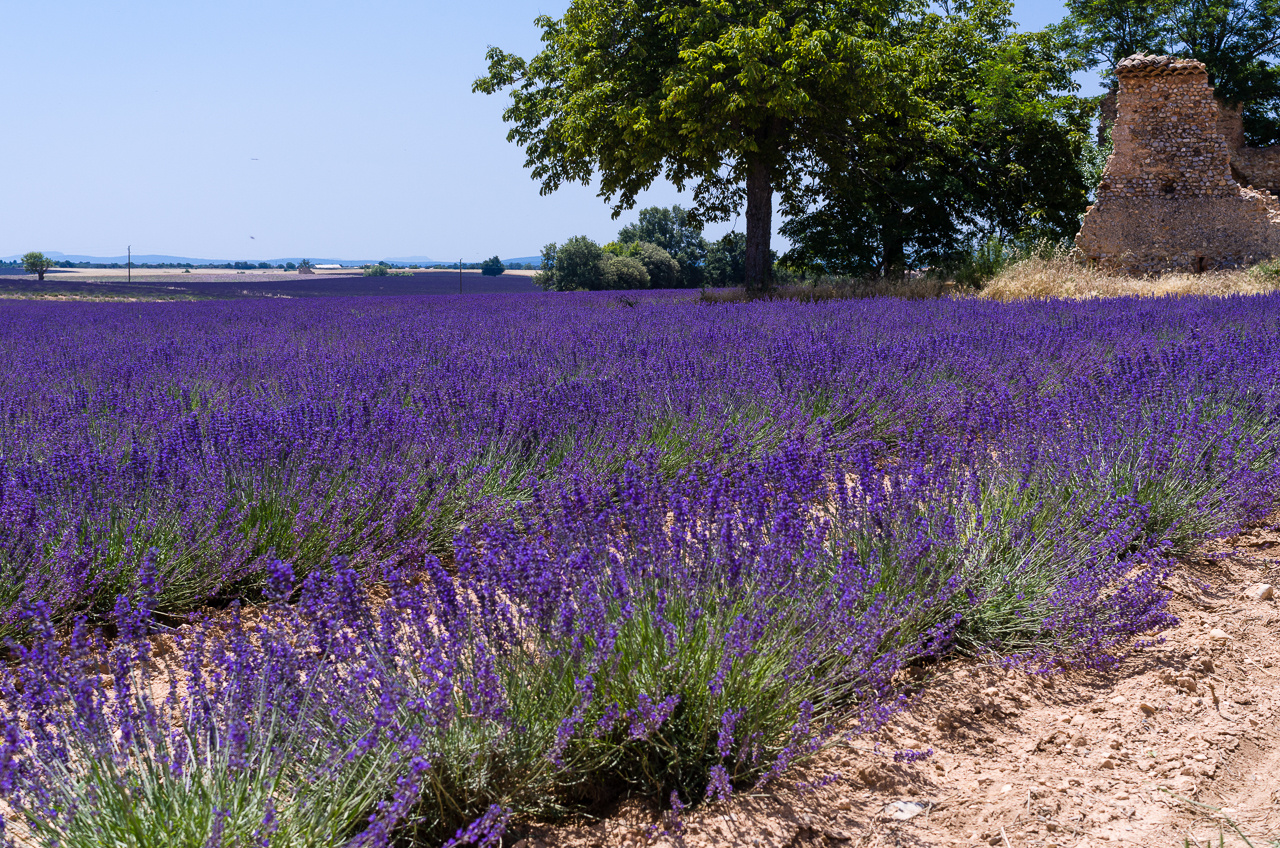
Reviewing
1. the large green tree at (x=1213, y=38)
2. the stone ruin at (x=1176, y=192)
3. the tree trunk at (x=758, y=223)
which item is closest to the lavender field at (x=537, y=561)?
the tree trunk at (x=758, y=223)

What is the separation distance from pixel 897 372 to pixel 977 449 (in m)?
1.72

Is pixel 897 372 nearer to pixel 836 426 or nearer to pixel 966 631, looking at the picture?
pixel 836 426

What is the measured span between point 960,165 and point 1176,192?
5011mm

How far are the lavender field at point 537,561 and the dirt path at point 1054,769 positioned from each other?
9 cm

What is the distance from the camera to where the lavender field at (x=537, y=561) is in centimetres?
153

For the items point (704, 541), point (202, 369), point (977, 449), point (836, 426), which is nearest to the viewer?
point (704, 541)

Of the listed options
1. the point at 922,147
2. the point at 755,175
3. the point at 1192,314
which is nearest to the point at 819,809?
the point at 1192,314

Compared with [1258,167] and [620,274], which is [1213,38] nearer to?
[1258,167]

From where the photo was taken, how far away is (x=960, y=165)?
19.1 metres

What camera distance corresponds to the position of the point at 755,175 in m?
15.3

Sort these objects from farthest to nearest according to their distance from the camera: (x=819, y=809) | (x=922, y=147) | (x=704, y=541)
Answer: (x=922, y=147)
(x=704, y=541)
(x=819, y=809)

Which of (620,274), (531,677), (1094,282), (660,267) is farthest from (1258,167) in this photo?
(660,267)

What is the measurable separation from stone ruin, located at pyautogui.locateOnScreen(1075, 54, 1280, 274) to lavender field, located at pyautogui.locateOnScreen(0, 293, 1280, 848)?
35.5 feet

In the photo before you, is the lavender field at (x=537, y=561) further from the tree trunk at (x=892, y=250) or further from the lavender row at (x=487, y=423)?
the tree trunk at (x=892, y=250)
